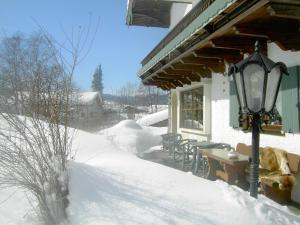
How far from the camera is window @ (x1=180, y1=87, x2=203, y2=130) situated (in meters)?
9.29

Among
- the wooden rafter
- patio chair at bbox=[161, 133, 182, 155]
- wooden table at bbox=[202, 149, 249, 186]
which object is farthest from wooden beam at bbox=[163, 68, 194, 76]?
wooden table at bbox=[202, 149, 249, 186]

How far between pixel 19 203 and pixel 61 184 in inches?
25.7

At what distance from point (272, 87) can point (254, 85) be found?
148 millimetres

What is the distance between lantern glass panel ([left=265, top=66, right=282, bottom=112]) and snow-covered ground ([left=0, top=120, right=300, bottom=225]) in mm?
816

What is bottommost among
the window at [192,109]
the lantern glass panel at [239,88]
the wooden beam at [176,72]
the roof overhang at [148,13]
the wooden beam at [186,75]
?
the window at [192,109]

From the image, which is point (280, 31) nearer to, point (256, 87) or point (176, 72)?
point (256, 87)

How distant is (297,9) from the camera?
376 cm

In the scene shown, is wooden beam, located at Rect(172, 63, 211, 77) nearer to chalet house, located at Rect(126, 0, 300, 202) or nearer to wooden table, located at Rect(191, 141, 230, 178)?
chalet house, located at Rect(126, 0, 300, 202)

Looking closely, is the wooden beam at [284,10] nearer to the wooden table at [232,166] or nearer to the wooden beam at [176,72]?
the wooden table at [232,166]

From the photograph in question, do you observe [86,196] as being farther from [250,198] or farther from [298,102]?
[298,102]

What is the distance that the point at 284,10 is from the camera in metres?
3.68

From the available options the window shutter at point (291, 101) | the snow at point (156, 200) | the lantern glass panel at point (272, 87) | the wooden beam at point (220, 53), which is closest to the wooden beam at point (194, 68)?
the wooden beam at point (220, 53)

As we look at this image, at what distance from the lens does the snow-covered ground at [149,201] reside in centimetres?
265

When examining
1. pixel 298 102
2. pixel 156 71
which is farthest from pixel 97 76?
pixel 298 102
